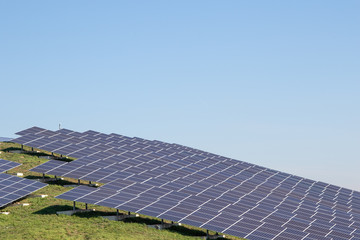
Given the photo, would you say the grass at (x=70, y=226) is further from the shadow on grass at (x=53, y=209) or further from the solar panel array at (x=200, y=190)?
the solar panel array at (x=200, y=190)

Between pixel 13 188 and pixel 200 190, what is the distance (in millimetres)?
16323

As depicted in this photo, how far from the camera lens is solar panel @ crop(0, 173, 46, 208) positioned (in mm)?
41812

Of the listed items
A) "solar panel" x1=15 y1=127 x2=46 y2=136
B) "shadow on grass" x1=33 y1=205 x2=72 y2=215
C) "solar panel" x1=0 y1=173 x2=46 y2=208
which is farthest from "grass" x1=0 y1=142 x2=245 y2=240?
"solar panel" x1=15 y1=127 x2=46 y2=136

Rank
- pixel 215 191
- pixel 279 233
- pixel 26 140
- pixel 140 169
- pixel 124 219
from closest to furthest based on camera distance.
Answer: pixel 279 233
pixel 124 219
pixel 215 191
pixel 140 169
pixel 26 140

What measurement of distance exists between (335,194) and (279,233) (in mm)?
32612

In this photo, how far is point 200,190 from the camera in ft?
155

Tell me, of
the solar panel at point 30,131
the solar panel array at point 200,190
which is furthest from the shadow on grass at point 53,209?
the solar panel at point 30,131

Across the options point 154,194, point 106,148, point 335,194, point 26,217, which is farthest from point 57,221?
point 335,194

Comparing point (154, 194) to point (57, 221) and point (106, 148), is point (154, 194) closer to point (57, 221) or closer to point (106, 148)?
point (57, 221)

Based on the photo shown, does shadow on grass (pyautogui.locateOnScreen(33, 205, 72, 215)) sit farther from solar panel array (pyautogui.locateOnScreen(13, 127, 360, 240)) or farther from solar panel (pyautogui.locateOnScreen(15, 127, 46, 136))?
solar panel (pyautogui.locateOnScreen(15, 127, 46, 136))

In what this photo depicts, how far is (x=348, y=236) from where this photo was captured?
40406 millimetres

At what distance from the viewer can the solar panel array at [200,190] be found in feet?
125

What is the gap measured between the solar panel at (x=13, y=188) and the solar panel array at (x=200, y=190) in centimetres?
350

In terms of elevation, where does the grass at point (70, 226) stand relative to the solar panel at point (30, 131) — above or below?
above
